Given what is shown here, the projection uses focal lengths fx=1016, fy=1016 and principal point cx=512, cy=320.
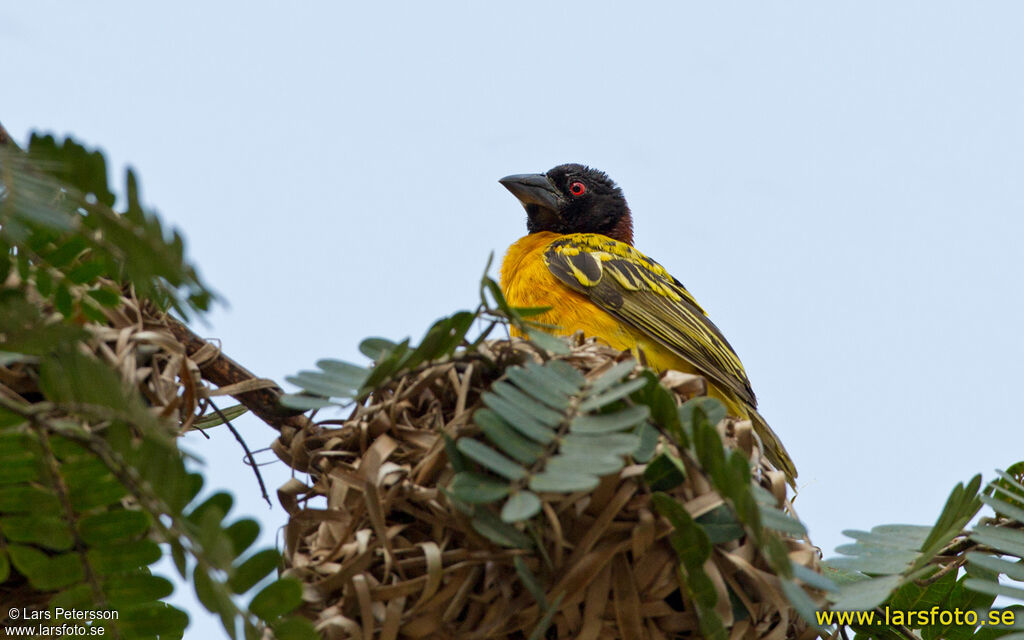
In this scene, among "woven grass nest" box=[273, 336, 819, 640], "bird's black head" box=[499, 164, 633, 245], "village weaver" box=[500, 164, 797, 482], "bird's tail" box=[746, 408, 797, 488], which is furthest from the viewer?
"bird's black head" box=[499, 164, 633, 245]

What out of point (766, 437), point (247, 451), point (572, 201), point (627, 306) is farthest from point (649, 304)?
point (247, 451)

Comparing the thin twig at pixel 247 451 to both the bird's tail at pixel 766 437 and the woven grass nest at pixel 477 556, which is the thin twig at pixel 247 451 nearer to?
the woven grass nest at pixel 477 556

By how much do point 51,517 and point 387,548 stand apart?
0.47 metres

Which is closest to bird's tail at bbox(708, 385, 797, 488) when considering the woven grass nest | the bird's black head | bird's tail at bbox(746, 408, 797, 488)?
bird's tail at bbox(746, 408, 797, 488)

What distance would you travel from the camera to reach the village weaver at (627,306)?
10.9 feet

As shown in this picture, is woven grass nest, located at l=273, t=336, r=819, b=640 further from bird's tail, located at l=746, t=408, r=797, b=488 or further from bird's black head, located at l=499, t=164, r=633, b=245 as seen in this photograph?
bird's black head, located at l=499, t=164, r=633, b=245

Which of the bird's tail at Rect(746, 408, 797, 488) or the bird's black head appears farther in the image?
the bird's black head

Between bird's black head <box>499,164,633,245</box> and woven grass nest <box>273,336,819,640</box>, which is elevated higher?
bird's black head <box>499,164,633,245</box>

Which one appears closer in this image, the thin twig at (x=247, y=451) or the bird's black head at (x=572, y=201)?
the thin twig at (x=247, y=451)

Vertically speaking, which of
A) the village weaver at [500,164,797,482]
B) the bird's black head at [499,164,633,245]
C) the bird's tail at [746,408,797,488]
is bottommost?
the bird's tail at [746,408,797,488]

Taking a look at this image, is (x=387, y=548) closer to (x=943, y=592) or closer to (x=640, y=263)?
(x=943, y=592)

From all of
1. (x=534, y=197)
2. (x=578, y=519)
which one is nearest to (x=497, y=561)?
(x=578, y=519)

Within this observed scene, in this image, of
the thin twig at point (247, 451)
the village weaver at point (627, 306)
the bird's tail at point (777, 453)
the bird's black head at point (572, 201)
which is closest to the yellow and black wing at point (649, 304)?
the village weaver at point (627, 306)

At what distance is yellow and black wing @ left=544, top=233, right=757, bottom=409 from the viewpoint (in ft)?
11.1
